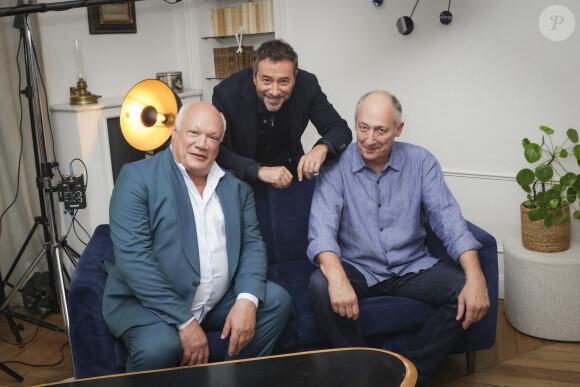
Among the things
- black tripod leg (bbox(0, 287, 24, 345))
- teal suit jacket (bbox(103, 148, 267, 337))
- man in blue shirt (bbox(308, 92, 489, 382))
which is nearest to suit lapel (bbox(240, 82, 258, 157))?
man in blue shirt (bbox(308, 92, 489, 382))

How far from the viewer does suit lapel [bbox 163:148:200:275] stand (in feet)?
6.84

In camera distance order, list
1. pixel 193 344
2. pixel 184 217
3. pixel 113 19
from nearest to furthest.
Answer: pixel 193 344
pixel 184 217
pixel 113 19

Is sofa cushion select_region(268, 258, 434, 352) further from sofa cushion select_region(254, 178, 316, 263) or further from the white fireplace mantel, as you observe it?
the white fireplace mantel

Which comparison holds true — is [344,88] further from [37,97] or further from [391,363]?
[391,363]

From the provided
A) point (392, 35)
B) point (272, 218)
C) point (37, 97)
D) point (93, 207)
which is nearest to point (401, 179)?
point (272, 218)

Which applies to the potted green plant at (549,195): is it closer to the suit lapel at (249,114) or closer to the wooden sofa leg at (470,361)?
the wooden sofa leg at (470,361)

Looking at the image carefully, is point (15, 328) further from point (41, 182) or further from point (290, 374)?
point (290, 374)

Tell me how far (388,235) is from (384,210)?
0.10 m

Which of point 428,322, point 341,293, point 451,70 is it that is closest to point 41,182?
point 341,293

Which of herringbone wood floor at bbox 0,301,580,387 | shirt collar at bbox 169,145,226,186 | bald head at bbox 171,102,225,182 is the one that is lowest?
herringbone wood floor at bbox 0,301,580,387

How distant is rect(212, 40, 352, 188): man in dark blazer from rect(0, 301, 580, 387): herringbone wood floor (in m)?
1.09

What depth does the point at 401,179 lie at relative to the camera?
2424 mm

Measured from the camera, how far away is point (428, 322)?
225 centimetres

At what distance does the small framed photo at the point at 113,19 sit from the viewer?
3.84 metres
